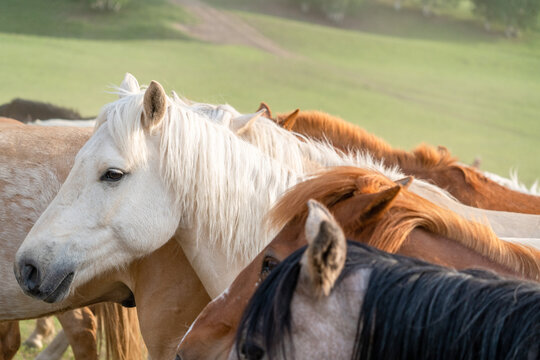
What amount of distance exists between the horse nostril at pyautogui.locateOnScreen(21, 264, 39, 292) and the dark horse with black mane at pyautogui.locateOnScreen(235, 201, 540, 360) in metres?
1.68

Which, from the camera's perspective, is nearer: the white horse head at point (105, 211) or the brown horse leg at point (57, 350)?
the white horse head at point (105, 211)

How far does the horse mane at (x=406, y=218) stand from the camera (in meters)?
1.95

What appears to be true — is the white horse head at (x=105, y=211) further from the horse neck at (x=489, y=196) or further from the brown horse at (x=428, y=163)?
the horse neck at (x=489, y=196)

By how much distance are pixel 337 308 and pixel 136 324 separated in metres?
3.31

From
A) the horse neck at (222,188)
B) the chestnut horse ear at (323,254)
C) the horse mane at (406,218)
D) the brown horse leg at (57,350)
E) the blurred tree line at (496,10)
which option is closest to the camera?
the chestnut horse ear at (323,254)

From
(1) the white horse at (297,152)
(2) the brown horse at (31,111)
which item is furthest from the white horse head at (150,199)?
(2) the brown horse at (31,111)

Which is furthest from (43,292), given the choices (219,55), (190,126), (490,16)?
(490,16)

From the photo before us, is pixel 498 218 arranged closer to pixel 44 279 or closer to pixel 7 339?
pixel 44 279

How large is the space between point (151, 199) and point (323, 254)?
5.28ft

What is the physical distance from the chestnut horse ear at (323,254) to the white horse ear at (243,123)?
1747mm

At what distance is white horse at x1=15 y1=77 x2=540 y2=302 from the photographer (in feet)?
8.93

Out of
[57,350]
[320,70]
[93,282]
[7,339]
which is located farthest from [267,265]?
[320,70]

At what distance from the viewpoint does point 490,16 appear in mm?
40562

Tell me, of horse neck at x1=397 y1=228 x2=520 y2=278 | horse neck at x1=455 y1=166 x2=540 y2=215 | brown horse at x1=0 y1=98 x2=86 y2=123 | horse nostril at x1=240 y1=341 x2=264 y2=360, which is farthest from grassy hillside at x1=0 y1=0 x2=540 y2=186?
horse nostril at x1=240 y1=341 x2=264 y2=360
